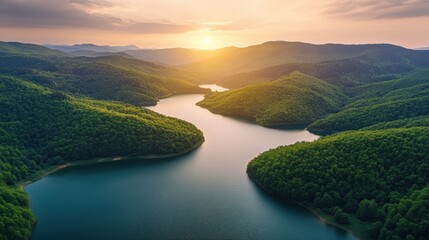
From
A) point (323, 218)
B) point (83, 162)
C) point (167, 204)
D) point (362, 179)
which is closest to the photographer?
point (323, 218)

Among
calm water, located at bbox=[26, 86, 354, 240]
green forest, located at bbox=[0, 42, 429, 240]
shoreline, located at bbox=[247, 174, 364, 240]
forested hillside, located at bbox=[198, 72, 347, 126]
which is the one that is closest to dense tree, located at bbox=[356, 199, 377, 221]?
green forest, located at bbox=[0, 42, 429, 240]

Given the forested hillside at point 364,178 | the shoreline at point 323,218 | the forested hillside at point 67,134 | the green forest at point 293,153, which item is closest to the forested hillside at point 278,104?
the green forest at point 293,153

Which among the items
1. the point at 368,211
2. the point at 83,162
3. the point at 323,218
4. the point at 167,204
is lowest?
A: the point at 167,204

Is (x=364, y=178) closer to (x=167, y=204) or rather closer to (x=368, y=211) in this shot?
(x=368, y=211)

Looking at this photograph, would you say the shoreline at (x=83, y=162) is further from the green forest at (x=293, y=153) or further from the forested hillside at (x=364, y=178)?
the forested hillside at (x=364, y=178)

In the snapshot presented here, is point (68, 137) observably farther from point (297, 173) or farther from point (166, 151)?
point (297, 173)

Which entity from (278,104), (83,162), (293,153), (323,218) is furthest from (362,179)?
(278,104)

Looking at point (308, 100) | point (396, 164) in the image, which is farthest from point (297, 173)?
point (308, 100)
